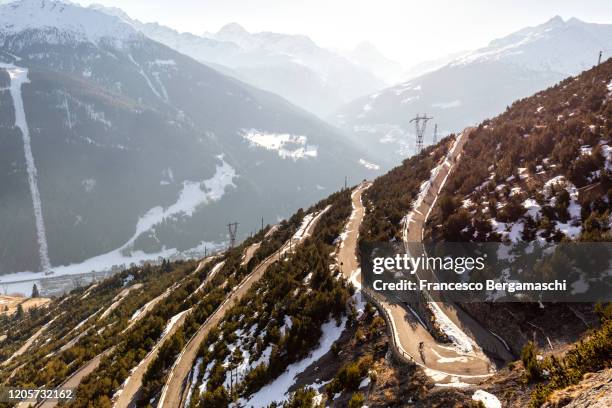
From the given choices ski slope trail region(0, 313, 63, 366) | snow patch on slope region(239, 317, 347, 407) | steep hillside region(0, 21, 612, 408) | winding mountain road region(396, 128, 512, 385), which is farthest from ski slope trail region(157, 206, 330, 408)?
ski slope trail region(0, 313, 63, 366)

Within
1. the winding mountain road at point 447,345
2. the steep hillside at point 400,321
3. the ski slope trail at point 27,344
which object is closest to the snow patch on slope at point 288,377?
the steep hillside at point 400,321

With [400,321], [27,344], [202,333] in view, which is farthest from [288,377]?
[27,344]

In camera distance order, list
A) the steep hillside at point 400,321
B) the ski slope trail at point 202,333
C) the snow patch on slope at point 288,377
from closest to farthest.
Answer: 1. the steep hillside at point 400,321
2. the snow patch on slope at point 288,377
3. the ski slope trail at point 202,333

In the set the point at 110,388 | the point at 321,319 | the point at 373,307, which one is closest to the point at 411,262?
the point at 373,307

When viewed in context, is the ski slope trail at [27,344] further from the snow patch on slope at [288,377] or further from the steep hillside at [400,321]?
the snow patch on slope at [288,377]

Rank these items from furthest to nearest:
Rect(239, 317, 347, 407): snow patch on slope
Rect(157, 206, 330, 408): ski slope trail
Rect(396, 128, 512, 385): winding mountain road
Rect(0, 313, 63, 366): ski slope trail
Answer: Rect(0, 313, 63, 366): ski slope trail → Rect(157, 206, 330, 408): ski slope trail → Rect(239, 317, 347, 407): snow patch on slope → Rect(396, 128, 512, 385): winding mountain road

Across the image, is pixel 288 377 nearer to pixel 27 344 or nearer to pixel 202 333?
pixel 202 333

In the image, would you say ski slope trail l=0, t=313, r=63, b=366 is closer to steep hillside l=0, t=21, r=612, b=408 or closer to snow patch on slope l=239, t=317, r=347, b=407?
steep hillside l=0, t=21, r=612, b=408

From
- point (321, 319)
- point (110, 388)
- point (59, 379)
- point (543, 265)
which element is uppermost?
point (543, 265)

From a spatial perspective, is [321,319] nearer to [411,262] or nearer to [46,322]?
[411,262]
